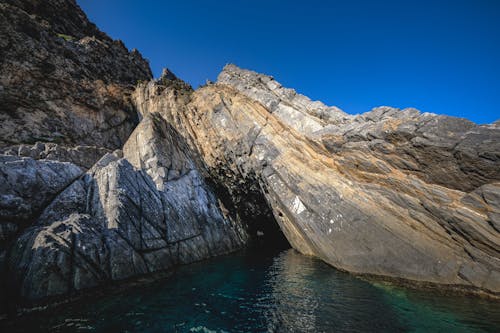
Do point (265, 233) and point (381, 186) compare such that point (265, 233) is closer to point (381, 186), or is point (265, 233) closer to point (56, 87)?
point (381, 186)

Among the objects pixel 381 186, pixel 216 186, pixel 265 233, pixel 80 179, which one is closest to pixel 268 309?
pixel 381 186

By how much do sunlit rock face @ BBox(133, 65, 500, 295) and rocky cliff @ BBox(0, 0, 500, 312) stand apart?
0.11 m

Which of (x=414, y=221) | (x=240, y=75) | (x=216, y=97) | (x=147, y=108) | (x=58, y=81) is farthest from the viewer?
(x=240, y=75)

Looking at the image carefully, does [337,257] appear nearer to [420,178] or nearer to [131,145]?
[420,178]

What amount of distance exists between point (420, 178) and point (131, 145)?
1348 inches

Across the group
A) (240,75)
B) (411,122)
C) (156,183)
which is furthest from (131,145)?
→ (240,75)

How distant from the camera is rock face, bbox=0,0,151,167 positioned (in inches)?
1425

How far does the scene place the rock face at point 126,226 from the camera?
Answer: 1496cm

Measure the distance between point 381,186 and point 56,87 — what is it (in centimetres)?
5222

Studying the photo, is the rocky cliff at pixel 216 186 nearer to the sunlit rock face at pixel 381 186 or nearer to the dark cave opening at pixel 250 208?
the sunlit rock face at pixel 381 186

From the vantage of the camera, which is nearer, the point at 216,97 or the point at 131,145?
the point at 131,145

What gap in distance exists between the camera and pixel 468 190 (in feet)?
61.0

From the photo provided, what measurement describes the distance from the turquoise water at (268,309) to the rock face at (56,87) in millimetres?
23012

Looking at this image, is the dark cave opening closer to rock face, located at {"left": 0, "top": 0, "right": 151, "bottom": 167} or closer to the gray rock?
rock face, located at {"left": 0, "top": 0, "right": 151, "bottom": 167}
